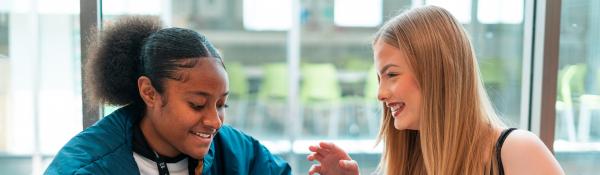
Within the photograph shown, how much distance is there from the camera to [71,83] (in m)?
2.23

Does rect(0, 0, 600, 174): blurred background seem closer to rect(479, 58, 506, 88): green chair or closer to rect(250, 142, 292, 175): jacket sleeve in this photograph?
rect(479, 58, 506, 88): green chair

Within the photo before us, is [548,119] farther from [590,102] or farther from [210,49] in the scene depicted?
[210,49]

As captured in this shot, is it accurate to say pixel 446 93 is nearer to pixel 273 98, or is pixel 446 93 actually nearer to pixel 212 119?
pixel 212 119

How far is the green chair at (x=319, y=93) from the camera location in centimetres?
448

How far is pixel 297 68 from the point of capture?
4.45m

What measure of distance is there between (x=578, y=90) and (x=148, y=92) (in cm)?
193

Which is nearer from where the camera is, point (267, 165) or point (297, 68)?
point (267, 165)

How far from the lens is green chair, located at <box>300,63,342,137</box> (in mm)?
4484

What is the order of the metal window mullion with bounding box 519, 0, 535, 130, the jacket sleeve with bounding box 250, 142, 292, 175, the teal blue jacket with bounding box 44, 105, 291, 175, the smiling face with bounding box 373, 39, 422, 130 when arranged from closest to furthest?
the teal blue jacket with bounding box 44, 105, 291, 175 → the smiling face with bounding box 373, 39, 422, 130 → the jacket sleeve with bounding box 250, 142, 292, 175 → the metal window mullion with bounding box 519, 0, 535, 130

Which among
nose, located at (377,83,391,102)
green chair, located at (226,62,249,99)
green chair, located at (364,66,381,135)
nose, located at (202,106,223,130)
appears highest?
nose, located at (377,83,391,102)

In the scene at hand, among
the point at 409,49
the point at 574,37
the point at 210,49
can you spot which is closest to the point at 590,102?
the point at 574,37

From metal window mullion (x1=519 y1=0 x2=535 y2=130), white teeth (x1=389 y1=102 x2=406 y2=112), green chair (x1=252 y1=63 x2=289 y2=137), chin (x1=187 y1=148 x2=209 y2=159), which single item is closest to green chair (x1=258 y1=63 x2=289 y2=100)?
green chair (x1=252 y1=63 x2=289 y2=137)

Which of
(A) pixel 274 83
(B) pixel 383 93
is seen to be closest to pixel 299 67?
(A) pixel 274 83

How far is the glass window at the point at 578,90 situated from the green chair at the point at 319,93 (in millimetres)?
2182
